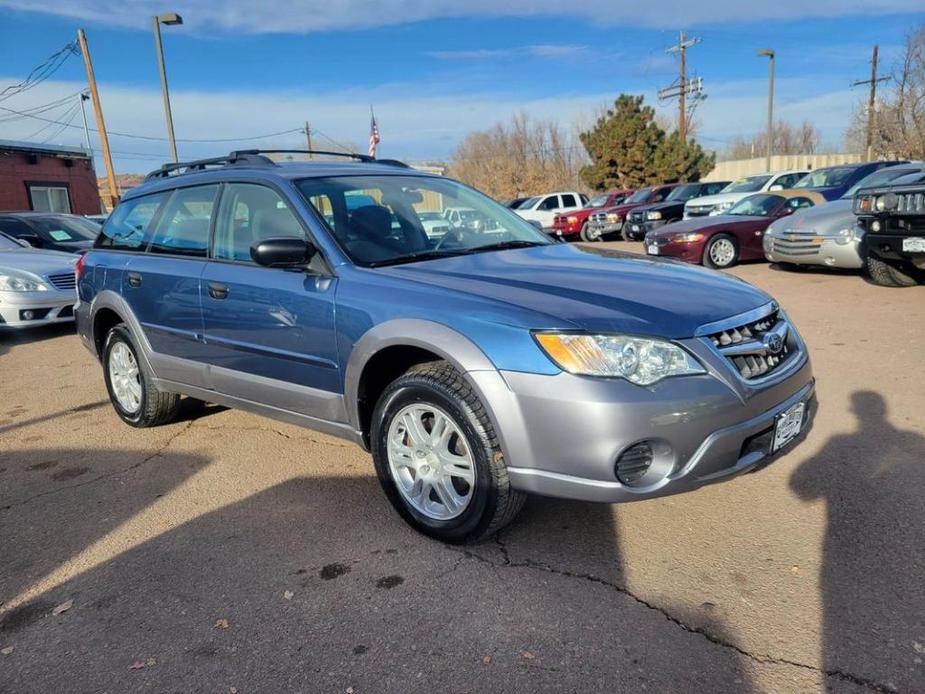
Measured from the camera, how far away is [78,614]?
277cm

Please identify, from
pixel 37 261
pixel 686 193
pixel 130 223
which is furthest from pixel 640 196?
pixel 130 223

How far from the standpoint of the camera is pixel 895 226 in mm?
8008

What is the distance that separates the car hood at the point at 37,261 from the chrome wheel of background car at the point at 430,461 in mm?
7404

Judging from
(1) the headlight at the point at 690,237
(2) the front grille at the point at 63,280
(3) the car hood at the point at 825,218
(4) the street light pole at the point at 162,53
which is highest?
(4) the street light pole at the point at 162,53

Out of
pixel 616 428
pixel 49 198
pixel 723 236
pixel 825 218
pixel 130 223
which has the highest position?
pixel 49 198

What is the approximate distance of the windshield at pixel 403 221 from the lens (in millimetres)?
3598

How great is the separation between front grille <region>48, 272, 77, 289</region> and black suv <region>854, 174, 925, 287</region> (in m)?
9.51

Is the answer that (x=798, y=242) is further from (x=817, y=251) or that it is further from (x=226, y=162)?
(x=226, y=162)

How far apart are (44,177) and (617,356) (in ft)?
87.9

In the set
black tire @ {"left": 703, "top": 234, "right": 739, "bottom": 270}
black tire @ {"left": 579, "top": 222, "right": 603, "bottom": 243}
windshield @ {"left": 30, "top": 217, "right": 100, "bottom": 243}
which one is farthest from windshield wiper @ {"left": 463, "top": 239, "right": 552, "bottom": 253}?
black tire @ {"left": 579, "top": 222, "right": 603, "bottom": 243}

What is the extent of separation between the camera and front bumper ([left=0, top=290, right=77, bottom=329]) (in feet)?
27.7

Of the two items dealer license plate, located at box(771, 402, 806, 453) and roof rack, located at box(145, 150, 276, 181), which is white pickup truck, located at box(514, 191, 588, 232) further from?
dealer license plate, located at box(771, 402, 806, 453)

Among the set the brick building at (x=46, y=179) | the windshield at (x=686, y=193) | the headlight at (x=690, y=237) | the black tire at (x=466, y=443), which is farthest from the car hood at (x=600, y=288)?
the brick building at (x=46, y=179)

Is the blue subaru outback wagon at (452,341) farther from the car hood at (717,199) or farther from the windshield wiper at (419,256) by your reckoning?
the car hood at (717,199)
